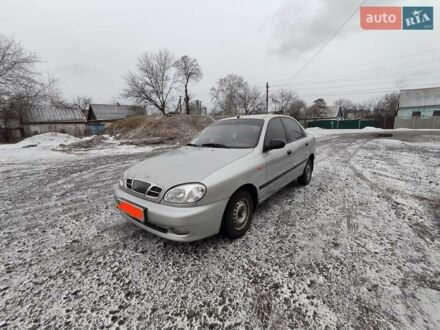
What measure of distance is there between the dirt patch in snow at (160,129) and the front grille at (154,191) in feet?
40.9

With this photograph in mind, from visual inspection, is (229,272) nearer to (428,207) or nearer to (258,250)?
(258,250)

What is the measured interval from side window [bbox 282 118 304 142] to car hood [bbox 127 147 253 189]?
142 cm

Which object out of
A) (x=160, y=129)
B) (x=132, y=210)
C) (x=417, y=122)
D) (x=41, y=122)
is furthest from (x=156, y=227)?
(x=417, y=122)

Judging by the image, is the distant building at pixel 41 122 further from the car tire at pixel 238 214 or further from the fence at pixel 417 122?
the fence at pixel 417 122

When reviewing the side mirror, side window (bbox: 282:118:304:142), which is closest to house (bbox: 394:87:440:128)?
side window (bbox: 282:118:304:142)

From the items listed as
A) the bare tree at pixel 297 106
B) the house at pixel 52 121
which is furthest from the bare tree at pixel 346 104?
the house at pixel 52 121

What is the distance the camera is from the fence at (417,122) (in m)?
28.0

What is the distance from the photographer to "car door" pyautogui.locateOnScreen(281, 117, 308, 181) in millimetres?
3624

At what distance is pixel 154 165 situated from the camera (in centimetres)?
262

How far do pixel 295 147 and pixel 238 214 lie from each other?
6.36 feet

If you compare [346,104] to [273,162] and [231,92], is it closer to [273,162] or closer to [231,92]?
[231,92]

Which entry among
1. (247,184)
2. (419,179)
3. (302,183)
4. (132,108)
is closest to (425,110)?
(419,179)

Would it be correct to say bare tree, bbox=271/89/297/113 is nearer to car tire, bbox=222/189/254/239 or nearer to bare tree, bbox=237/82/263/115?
bare tree, bbox=237/82/263/115

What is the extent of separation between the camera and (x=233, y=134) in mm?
3326
